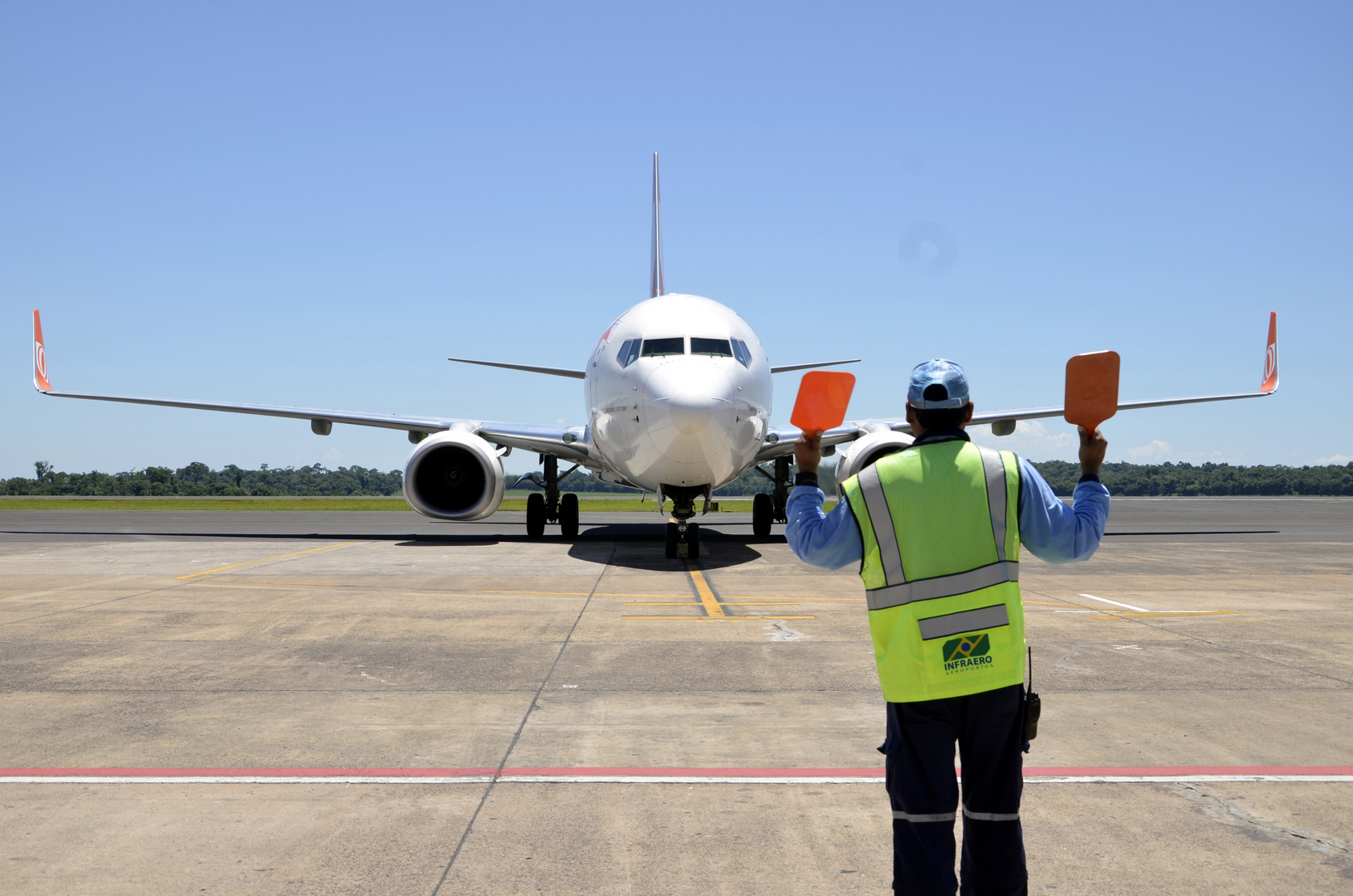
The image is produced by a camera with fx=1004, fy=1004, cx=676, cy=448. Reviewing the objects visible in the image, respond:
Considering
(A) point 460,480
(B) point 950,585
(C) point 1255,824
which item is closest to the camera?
(B) point 950,585

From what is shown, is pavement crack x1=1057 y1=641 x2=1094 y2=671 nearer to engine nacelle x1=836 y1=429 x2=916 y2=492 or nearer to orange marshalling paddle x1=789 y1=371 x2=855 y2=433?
orange marshalling paddle x1=789 y1=371 x2=855 y2=433

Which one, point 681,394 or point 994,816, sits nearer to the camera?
point 994,816

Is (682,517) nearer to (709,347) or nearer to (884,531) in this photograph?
(709,347)

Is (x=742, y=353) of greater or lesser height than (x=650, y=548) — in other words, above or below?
above

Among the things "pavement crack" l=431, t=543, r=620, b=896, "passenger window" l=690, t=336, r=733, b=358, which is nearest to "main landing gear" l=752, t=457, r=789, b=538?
"passenger window" l=690, t=336, r=733, b=358

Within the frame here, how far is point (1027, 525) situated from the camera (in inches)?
122

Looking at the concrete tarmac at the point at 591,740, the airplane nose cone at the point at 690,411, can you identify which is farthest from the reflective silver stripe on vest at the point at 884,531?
the airplane nose cone at the point at 690,411

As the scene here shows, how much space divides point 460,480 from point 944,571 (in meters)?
17.4

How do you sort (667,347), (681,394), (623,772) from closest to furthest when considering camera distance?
1. (623,772)
2. (681,394)
3. (667,347)

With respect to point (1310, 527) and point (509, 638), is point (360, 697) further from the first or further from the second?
point (1310, 527)

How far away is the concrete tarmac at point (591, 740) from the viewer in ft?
11.6

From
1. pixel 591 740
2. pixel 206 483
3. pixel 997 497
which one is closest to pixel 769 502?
pixel 591 740

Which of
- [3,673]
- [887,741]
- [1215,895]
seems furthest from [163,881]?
[3,673]

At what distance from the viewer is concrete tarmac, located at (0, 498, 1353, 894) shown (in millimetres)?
3551
